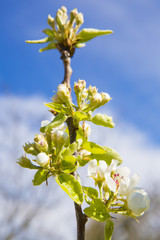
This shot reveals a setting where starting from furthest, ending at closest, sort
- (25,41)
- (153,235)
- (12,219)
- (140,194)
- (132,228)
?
(132,228) < (153,235) < (12,219) < (25,41) < (140,194)

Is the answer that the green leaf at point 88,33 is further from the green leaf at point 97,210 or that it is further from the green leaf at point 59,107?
the green leaf at point 97,210

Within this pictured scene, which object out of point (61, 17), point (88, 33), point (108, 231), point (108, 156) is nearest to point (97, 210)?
point (108, 231)

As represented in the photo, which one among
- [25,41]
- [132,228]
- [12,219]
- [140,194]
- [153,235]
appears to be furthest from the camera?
[132,228]

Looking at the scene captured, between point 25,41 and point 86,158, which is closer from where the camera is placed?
point 86,158

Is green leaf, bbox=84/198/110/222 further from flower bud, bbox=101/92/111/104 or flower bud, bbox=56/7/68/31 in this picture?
flower bud, bbox=56/7/68/31

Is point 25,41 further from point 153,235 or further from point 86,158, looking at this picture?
point 153,235

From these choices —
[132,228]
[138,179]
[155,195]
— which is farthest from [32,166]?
[132,228]

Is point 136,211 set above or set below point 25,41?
below

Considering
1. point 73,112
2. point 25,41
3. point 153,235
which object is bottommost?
point 153,235

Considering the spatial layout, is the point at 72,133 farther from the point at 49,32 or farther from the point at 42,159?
the point at 49,32
